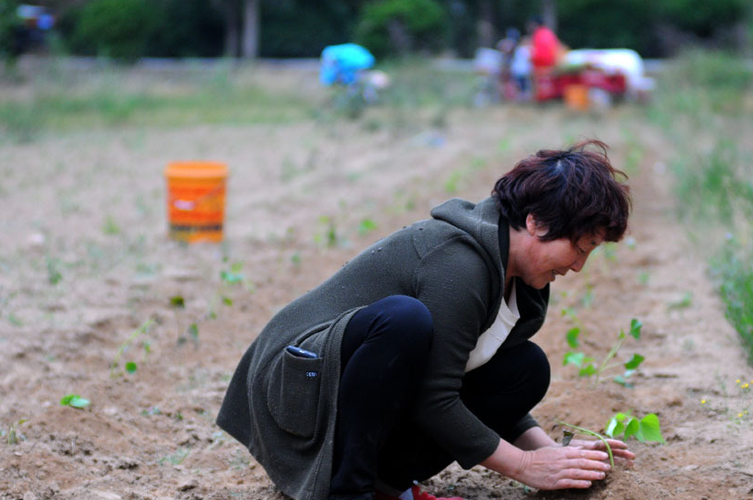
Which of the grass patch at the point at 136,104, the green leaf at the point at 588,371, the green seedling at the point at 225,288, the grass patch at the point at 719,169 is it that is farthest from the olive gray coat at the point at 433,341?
the grass patch at the point at 136,104

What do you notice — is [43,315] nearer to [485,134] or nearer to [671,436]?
[671,436]

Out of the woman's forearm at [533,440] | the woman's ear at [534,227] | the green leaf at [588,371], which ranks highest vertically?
the woman's ear at [534,227]

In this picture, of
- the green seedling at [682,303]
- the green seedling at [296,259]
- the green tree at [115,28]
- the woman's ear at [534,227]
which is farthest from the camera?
the green tree at [115,28]

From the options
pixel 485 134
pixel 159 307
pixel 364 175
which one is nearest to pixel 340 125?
pixel 485 134

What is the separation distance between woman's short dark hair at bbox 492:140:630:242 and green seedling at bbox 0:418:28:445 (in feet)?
5.96

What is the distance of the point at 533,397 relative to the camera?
2.46 meters

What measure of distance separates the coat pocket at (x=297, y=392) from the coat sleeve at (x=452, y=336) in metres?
0.26

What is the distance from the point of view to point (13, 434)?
2916mm

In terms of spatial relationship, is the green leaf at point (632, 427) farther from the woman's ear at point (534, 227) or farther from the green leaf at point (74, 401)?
the green leaf at point (74, 401)

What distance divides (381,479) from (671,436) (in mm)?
1142

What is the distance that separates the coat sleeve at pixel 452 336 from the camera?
2094 millimetres

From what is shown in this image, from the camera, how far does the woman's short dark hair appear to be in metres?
2.12

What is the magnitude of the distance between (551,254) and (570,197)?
0.51 feet

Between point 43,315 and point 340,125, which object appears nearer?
point 43,315
